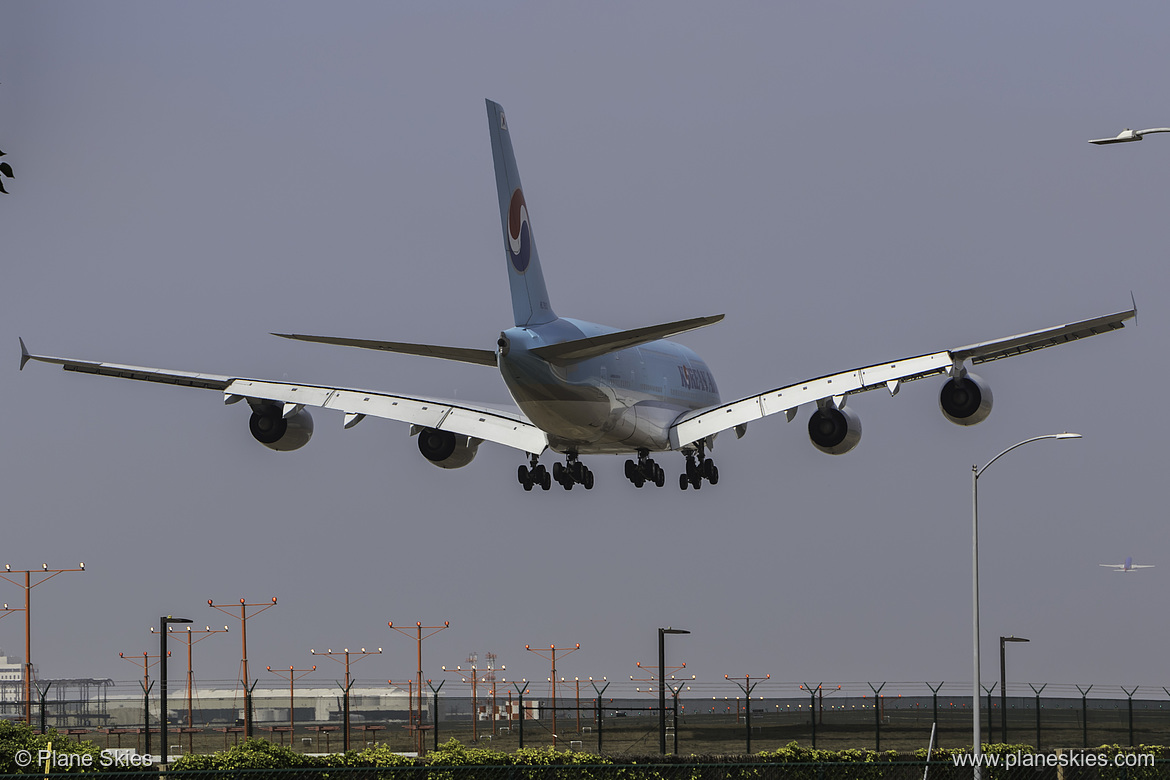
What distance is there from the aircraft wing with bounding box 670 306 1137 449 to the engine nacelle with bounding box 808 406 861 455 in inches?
33.1

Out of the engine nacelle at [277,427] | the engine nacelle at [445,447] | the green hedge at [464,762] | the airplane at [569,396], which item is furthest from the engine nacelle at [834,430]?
the engine nacelle at [277,427]

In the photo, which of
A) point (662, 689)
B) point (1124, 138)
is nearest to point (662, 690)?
point (662, 689)

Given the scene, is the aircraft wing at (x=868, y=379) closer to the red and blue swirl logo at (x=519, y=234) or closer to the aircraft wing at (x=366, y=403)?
the aircraft wing at (x=366, y=403)

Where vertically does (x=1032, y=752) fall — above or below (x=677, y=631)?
below

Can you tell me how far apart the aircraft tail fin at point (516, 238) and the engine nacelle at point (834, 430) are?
8.46 metres

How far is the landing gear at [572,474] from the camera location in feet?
153

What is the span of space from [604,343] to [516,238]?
8.35m

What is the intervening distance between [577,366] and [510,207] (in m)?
6.13

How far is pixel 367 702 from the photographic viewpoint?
126 m

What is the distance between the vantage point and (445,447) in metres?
47.2

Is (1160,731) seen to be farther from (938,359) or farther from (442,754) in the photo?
(442,754)

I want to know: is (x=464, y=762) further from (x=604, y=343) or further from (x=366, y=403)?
(x=366, y=403)

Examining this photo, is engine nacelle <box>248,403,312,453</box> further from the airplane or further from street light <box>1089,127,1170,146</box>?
street light <box>1089,127,1170,146</box>

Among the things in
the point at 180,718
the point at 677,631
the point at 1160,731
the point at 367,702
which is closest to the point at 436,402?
the point at 677,631
